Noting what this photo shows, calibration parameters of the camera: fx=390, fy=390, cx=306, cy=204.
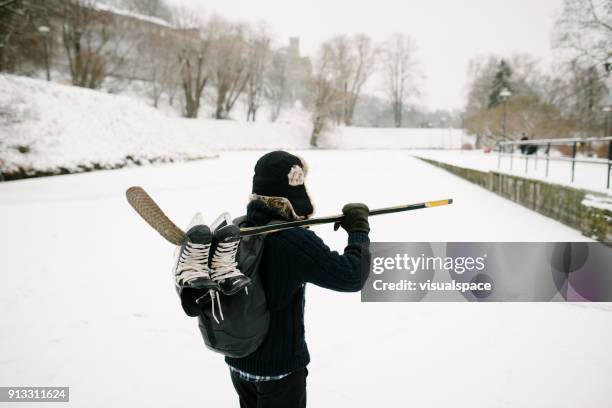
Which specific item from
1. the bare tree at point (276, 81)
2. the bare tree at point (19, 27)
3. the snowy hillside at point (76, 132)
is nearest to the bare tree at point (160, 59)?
the bare tree at point (276, 81)

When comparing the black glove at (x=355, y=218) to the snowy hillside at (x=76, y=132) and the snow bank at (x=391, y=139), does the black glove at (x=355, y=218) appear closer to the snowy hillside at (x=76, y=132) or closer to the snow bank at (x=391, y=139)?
the snowy hillside at (x=76, y=132)

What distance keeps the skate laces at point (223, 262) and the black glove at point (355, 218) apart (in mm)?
571

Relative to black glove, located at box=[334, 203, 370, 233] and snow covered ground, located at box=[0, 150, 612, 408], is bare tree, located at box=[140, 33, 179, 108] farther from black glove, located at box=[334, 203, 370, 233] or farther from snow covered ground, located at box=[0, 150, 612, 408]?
black glove, located at box=[334, 203, 370, 233]

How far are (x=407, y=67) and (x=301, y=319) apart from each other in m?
64.4

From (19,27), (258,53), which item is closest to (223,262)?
(19,27)

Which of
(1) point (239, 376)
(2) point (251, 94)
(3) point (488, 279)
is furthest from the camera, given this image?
(2) point (251, 94)

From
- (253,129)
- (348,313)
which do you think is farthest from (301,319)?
(253,129)

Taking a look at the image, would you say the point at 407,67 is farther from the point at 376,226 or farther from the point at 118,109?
the point at 376,226

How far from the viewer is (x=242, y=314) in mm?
1356

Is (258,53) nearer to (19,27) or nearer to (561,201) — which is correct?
(19,27)

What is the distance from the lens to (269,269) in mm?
1438

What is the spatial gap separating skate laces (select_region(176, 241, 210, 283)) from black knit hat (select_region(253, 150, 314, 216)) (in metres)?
0.40

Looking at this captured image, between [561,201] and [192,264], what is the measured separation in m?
7.06

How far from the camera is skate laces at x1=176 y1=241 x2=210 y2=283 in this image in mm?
1203
